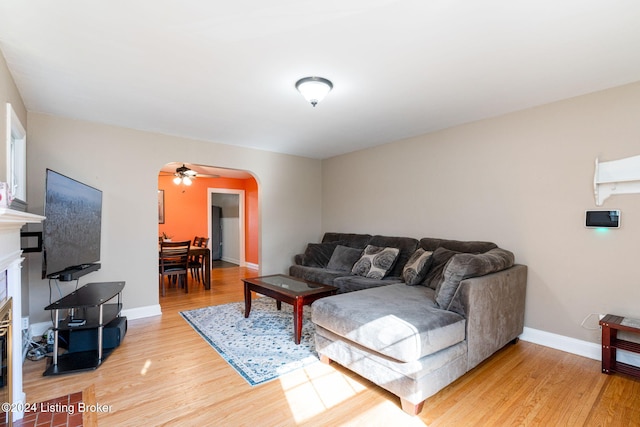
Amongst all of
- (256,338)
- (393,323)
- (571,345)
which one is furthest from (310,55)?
(571,345)

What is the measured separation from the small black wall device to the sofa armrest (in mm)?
673

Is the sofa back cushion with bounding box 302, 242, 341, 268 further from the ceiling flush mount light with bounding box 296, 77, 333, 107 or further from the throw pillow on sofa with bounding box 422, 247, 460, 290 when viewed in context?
the ceiling flush mount light with bounding box 296, 77, 333, 107

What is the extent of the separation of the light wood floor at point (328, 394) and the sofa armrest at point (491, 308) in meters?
0.20

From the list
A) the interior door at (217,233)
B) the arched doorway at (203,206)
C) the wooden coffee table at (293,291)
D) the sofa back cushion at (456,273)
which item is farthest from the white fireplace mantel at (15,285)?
the interior door at (217,233)

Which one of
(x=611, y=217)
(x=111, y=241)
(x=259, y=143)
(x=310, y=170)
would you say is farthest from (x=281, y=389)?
(x=310, y=170)

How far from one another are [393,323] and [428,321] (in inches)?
9.3

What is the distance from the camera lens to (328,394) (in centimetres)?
212

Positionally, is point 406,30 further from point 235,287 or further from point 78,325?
point 235,287

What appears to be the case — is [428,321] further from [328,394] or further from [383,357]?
[328,394]

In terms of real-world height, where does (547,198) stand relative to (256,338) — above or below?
above

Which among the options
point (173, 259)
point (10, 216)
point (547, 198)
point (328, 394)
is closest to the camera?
point (10, 216)

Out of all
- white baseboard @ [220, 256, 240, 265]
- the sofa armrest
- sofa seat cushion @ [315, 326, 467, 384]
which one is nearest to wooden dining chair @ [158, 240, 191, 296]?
white baseboard @ [220, 256, 240, 265]

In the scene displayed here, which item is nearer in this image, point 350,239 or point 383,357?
point 383,357

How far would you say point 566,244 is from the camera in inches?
113
